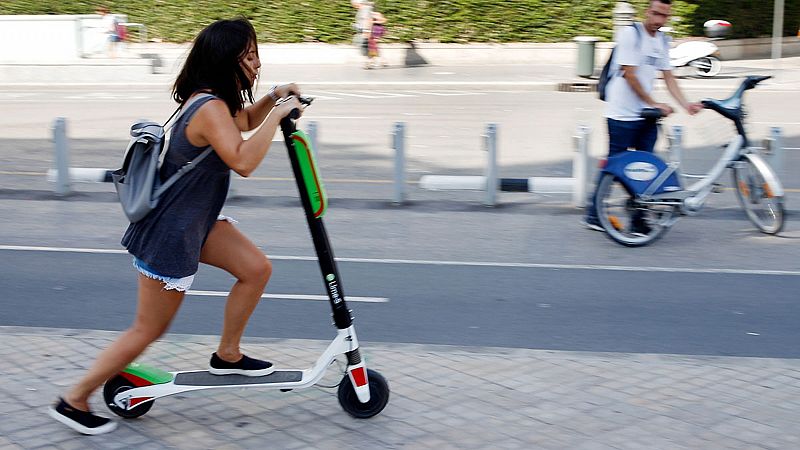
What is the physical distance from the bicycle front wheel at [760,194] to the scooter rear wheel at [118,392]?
6.13 m

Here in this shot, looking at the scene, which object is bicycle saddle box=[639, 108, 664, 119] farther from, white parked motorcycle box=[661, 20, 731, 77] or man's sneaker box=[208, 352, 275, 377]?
white parked motorcycle box=[661, 20, 731, 77]

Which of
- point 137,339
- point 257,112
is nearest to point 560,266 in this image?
point 257,112

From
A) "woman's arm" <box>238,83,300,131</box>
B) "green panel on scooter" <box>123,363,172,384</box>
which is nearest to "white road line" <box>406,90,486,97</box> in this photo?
"woman's arm" <box>238,83,300,131</box>

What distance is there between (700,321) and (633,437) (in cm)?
228

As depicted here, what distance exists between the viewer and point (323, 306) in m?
6.86

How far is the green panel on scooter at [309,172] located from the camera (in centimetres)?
432

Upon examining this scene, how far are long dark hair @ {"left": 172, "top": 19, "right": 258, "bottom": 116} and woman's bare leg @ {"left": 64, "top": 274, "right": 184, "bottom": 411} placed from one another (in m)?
0.84

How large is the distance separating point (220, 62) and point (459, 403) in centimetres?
192

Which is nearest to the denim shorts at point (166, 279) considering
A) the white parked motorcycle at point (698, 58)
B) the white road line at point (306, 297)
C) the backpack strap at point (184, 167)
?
the backpack strap at point (184, 167)

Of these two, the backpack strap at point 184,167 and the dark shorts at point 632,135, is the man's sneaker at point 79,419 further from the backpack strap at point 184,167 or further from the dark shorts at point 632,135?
the dark shorts at point 632,135

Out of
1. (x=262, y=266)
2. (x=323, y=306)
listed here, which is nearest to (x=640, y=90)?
(x=323, y=306)

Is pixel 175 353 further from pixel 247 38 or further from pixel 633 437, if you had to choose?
pixel 633 437

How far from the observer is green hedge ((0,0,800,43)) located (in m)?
27.3

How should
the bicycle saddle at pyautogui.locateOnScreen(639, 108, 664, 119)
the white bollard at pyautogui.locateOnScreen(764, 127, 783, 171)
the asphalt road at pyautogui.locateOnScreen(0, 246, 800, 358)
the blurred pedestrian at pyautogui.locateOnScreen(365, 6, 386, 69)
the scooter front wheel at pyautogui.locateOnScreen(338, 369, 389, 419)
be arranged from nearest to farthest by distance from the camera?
the scooter front wheel at pyautogui.locateOnScreen(338, 369, 389, 419), the asphalt road at pyautogui.locateOnScreen(0, 246, 800, 358), the bicycle saddle at pyautogui.locateOnScreen(639, 108, 664, 119), the white bollard at pyautogui.locateOnScreen(764, 127, 783, 171), the blurred pedestrian at pyautogui.locateOnScreen(365, 6, 386, 69)
